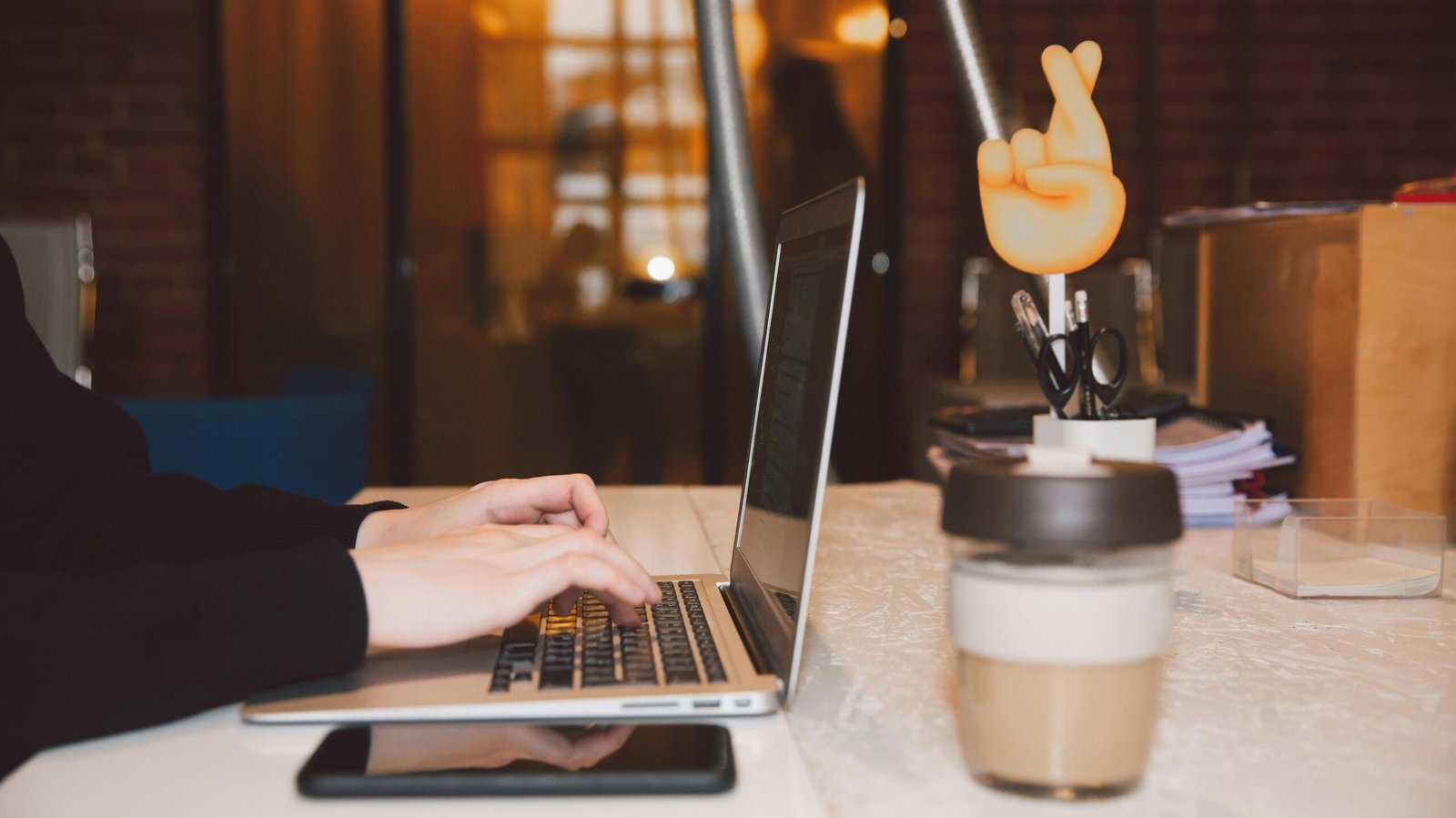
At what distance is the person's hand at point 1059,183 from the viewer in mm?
858

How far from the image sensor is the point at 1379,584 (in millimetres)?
943

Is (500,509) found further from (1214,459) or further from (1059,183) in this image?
(1214,459)

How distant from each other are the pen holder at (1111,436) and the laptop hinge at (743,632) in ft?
0.91

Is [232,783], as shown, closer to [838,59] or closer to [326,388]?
[326,388]

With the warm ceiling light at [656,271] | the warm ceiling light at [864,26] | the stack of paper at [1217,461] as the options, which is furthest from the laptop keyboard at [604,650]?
the warm ceiling light at [864,26]

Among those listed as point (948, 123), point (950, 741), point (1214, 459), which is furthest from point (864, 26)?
point (950, 741)

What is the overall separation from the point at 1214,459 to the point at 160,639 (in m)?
0.97

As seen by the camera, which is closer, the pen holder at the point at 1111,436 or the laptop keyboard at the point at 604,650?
the laptop keyboard at the point at 604,650

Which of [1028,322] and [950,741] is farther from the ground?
[1028,322]

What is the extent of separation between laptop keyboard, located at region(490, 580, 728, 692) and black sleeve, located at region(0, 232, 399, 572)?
0.22m

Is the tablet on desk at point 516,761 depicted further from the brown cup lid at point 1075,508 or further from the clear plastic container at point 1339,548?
the clear plastic container at point 1339,548

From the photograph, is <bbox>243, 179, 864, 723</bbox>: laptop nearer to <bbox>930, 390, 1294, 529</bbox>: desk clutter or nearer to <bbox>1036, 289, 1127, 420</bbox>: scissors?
<bbox>1036, 289, 1127, 420</bbox>: scissors

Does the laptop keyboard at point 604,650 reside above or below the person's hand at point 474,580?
below

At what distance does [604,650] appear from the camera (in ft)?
2.36
